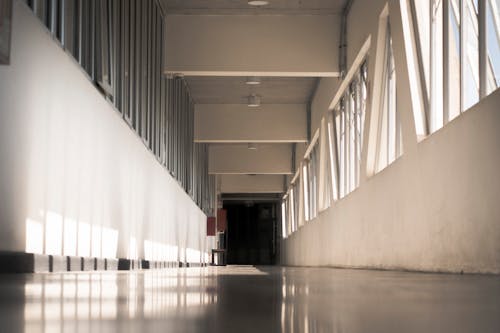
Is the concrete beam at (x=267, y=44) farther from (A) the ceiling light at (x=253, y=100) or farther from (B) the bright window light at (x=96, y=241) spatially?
(B) the bright window light at (x=96, y=241)

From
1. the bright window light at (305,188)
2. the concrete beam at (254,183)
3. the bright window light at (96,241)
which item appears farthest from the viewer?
the concrete beam at (254,183)

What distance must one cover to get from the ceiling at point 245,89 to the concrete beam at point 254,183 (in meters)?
12.4

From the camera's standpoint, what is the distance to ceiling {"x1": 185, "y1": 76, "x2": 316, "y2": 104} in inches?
792

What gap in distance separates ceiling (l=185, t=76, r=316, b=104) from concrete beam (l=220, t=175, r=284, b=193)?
487 inches

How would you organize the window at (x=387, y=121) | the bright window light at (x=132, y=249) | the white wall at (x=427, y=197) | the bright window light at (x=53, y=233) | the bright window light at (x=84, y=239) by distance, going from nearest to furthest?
the white wall at (x=427, y=197) → the bright window light at (x=53, y=233) → the bright window light at (x=84, y=239) → the window at (x=387, y=121) → the bright window light at (x=132, y=249)

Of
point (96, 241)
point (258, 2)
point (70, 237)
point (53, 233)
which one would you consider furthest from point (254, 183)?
point (53, 233)

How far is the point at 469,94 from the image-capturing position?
8.02 meters

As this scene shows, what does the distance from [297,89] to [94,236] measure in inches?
477

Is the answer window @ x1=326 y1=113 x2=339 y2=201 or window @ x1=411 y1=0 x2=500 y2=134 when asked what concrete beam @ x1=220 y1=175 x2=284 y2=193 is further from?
window @ x1=411 y1=0 x2=500 y2=134

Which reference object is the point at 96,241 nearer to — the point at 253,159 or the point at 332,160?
the point at 332,160

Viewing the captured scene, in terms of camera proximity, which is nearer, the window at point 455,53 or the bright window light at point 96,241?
the window at point 455,53

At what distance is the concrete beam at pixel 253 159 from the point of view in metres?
28.7

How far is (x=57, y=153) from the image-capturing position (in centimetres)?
789

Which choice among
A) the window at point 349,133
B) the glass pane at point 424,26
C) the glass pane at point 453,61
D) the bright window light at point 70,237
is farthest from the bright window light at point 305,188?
the bright window light at point 70,237
